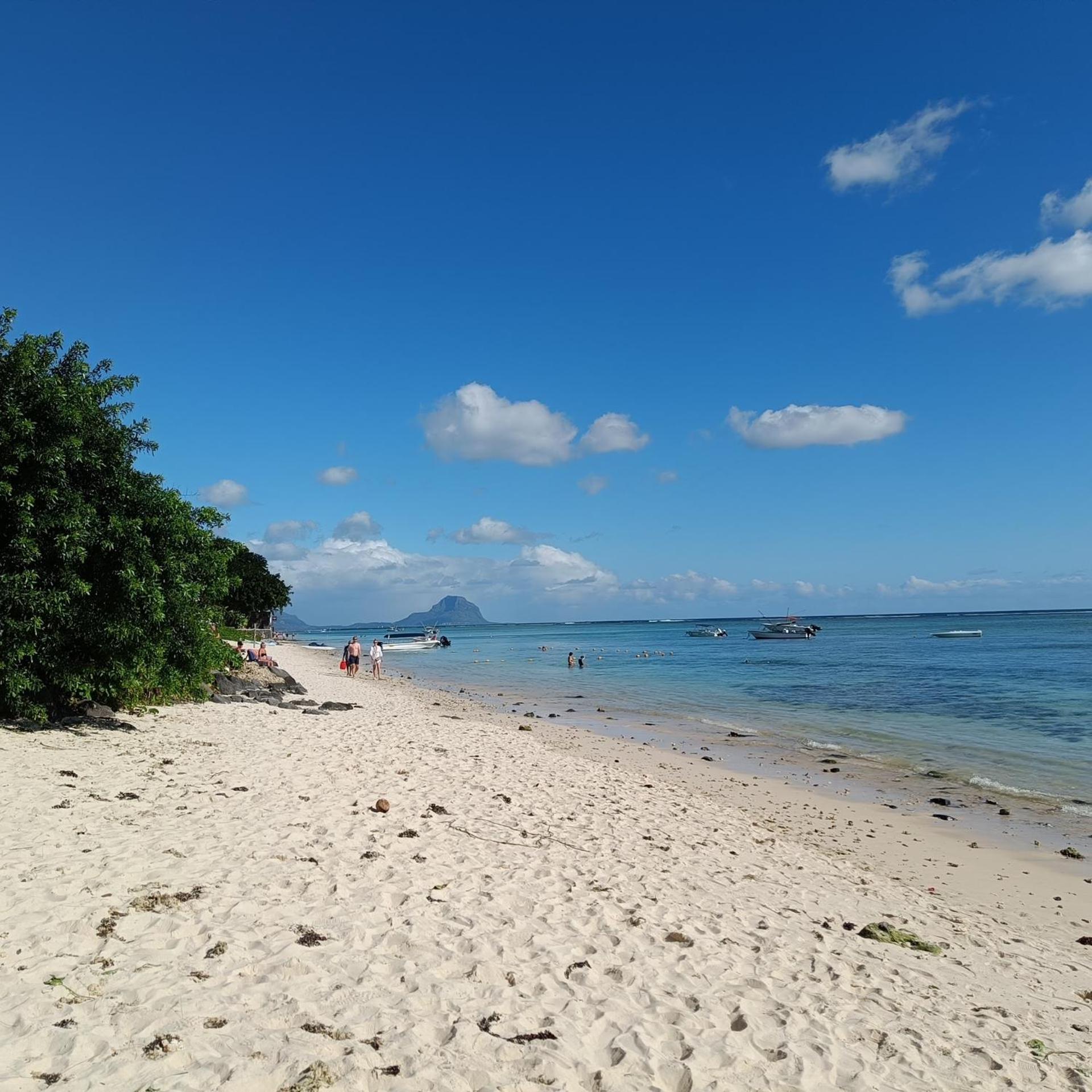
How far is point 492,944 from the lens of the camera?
618cm

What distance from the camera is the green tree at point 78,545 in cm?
1211

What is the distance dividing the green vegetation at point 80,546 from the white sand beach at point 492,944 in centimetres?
205

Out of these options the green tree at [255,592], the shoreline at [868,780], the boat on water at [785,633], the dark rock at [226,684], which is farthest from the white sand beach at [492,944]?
the boat on water at [785,633]

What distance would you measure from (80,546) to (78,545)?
0.11 meters

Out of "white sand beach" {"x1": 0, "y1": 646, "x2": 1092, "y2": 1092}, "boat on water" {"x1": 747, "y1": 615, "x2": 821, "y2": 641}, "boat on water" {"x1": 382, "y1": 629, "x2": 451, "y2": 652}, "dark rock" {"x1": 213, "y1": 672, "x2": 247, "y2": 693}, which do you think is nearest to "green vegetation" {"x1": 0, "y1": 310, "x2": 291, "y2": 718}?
"white sand beach" {"x1": 0, "y1": 646, "x2": 1092, "y2": 1092}

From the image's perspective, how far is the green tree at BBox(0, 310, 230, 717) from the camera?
477 inches

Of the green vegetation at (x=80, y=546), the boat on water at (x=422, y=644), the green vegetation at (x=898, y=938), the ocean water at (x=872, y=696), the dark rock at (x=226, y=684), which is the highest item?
the green vegetation at (x=80, y=546)

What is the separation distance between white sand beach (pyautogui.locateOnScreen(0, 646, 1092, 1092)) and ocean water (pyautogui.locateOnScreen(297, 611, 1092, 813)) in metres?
8.72

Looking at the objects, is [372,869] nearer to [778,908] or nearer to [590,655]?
[778,908]

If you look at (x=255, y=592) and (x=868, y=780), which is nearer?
(x=868, y=780)

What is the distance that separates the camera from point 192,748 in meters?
13.7

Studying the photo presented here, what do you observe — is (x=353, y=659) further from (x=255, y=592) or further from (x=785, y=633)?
(x=785, y=633)

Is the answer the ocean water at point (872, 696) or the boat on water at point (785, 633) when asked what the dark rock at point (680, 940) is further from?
the boat on water at point (785, 633)

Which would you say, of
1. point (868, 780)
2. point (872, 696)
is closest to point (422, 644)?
point (872, 696)
